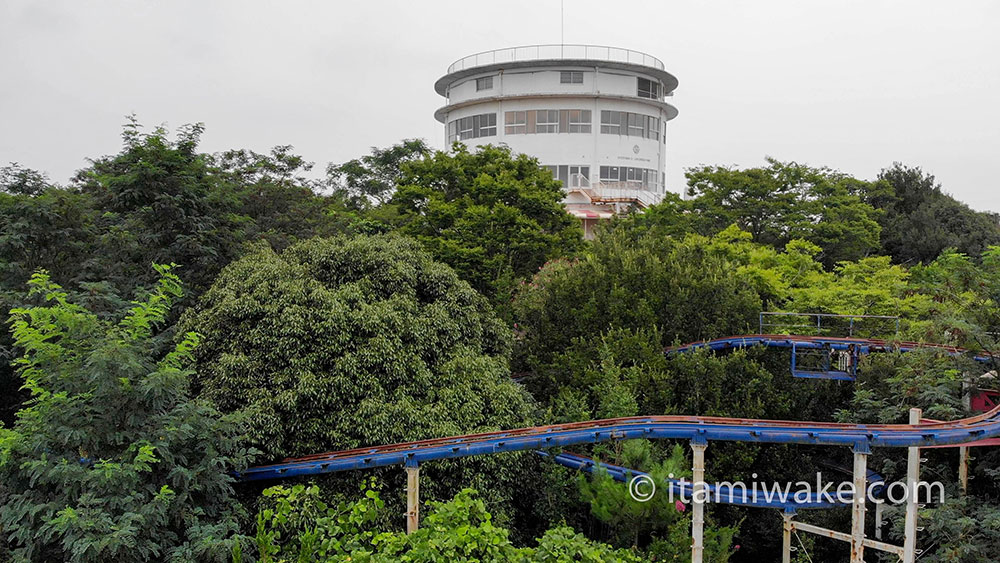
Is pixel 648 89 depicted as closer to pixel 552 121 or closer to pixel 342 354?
pixel 552 121

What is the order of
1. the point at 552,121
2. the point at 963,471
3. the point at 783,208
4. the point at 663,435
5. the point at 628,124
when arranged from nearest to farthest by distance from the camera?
the point at 663,435 < the point at 963,471 < the point at 783,208 < the point at 552,121 < the point at 628,124

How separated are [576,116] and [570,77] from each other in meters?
2.06

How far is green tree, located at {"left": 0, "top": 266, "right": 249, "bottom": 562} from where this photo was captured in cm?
1126

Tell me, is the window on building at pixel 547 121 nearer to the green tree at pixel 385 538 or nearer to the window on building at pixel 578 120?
the window on building at pixel 578 120

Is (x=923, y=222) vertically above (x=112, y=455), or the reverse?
(x=923, y=222)

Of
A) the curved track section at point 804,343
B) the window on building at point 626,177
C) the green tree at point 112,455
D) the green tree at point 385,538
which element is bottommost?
the green tree at point 385,538

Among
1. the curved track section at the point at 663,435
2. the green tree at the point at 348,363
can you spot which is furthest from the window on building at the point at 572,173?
the curved track section at the point at 663,435

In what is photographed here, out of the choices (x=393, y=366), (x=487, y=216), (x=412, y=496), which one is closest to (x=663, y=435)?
(x=412, y=496)

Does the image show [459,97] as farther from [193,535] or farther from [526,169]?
[193,535]

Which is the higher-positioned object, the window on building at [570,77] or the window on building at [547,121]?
the window on building at [570,77]

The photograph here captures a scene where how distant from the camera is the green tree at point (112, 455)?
11.3m

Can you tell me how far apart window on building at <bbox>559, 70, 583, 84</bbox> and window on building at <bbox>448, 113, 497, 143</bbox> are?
4065mm

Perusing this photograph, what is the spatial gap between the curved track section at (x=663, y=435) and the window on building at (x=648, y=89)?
97.7ft

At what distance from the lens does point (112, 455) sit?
12.0 meters
